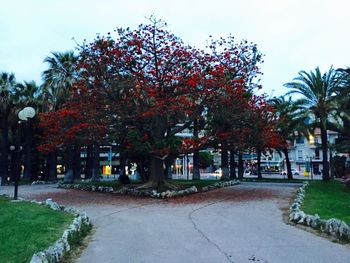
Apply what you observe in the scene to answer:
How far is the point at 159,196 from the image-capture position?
728 inches

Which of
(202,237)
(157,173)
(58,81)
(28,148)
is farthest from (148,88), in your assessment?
(28,148)

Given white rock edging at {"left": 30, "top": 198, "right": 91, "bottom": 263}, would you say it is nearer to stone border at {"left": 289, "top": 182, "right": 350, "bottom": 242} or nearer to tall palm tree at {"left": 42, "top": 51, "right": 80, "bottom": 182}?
stone border at {"left": 289, "top": 182, "right": 350, "bottom": 242}

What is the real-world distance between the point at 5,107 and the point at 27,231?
82.6 ft

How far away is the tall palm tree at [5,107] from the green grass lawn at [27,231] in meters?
20.6

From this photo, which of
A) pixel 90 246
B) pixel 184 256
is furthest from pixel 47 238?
pixel 184 256

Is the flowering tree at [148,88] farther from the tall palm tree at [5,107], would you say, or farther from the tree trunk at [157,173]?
the tall palm tree at [5,107]

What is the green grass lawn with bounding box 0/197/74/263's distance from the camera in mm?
6621

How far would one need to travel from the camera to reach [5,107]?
102ft

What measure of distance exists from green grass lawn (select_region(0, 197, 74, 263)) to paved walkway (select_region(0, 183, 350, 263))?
0.87m

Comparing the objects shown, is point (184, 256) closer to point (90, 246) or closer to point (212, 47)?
point (90, 246)

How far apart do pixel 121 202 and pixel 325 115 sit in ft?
64.2

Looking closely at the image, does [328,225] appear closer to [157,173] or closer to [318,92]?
[157,173]

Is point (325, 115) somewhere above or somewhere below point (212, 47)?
below

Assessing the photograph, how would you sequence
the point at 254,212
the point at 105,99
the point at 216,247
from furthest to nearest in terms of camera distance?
1. the point at 105,99
2. the point at 254,212
3. the point at 216,247
